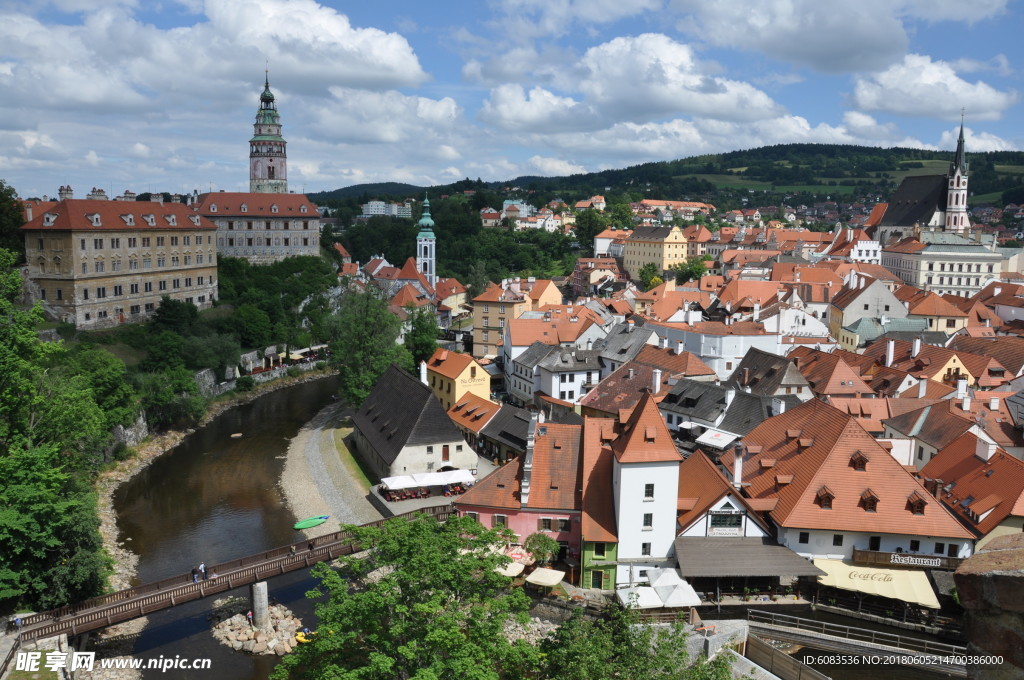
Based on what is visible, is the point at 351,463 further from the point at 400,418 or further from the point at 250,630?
the point at 250,630

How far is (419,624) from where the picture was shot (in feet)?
56.3

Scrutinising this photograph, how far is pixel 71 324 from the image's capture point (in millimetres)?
55281

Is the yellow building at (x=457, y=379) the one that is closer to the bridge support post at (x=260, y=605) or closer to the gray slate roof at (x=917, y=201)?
the bridge support post at (x=260, y=605)

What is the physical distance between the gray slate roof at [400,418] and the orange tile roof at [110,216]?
2815 centimetres

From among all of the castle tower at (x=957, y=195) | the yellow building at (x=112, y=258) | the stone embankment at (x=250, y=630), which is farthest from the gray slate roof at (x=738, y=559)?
the castle tower at (x=957, y=195)

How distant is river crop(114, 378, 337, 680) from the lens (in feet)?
83.3

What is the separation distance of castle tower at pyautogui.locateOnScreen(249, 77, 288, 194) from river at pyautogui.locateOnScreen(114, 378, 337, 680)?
221 ft

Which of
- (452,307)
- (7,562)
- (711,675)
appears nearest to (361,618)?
(711,675)

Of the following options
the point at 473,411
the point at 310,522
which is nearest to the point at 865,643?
the point at 310,522

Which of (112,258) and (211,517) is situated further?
(112,258)

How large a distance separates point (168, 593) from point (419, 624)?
1197 cm

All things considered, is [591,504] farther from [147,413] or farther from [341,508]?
[147,413]

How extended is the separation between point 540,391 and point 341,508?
1734 cm

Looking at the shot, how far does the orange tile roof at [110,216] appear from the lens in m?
56.5
